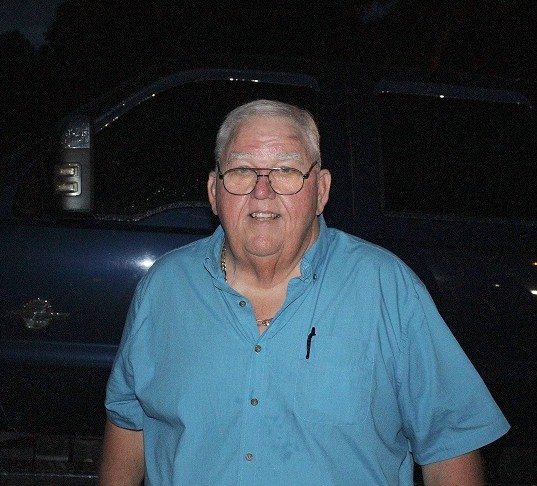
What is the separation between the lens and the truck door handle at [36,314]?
11.4 ft

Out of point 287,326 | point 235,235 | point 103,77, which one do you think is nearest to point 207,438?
point 287,326

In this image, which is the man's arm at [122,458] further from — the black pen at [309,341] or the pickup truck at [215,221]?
the pickup truck at [215,221]

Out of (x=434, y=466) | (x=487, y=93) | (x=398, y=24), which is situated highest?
(x=398, y=24)

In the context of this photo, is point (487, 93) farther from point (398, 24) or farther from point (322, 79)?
point (398, 24)

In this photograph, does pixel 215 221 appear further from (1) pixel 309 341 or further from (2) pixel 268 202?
(1) pixel 309 341

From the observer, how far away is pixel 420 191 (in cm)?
371

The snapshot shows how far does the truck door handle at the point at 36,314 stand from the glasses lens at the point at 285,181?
1.49 metres

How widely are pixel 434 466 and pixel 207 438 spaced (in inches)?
23.4

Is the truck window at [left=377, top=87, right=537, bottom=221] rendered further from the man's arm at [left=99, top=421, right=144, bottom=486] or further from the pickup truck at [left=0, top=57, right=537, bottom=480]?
the man's arm at [left=99, top=421, right=144, bottom=486]

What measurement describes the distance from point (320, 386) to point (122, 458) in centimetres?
72

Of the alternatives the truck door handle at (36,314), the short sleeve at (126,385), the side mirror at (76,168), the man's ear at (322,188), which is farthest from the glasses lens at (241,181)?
the truck door handle at (36,314)

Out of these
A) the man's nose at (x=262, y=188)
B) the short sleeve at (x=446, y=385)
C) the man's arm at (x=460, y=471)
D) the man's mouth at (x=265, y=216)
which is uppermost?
the man's nose at (x=262, y=188)

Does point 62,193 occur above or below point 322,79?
below

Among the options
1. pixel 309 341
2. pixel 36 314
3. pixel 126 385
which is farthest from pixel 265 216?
pixel 36 314
